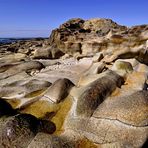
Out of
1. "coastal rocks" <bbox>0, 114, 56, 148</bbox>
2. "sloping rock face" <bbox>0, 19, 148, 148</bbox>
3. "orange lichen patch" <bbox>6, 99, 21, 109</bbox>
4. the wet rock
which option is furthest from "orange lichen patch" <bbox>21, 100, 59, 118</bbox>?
the wet rock

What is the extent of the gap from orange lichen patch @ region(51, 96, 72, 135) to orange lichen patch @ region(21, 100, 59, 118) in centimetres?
34

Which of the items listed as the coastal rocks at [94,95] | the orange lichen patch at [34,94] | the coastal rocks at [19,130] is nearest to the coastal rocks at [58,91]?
the orange lichen patch at [34,94]

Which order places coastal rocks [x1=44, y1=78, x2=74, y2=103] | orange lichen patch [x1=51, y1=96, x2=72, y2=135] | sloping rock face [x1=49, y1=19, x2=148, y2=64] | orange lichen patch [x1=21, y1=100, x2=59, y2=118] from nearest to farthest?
orange lichen patch [x1=51, y1=96, x2=72, y2=135], orange lichen patch [x1=21, y1=100, x2=59, y2=118], coastal rocks [x1=44, y1=78, x2=74, y2=103], sloping rock face [x1=49, y1=19, x2=148, y2=64]

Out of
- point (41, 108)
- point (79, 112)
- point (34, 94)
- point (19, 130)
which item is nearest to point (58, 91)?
point (41, 108)

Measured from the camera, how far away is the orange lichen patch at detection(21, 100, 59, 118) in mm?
13375

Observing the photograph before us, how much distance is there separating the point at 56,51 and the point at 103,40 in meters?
5.79

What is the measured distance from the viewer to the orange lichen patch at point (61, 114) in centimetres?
1189

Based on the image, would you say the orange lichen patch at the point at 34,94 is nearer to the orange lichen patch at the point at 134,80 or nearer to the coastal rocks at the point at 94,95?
the coastal rocks at the point at 94,95

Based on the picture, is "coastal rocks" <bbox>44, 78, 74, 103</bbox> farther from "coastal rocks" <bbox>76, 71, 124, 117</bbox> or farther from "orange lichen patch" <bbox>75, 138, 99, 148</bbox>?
"orange lichen patch" <bbox>75, 138, 99, 148</bbox>

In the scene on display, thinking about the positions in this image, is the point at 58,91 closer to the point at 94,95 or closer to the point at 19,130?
the point at 94,95

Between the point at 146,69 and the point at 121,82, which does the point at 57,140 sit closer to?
the point at 121,82

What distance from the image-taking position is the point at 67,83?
Result: 50.1 feet

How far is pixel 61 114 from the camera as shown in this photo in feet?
42.7

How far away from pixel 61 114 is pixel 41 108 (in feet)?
4.20
